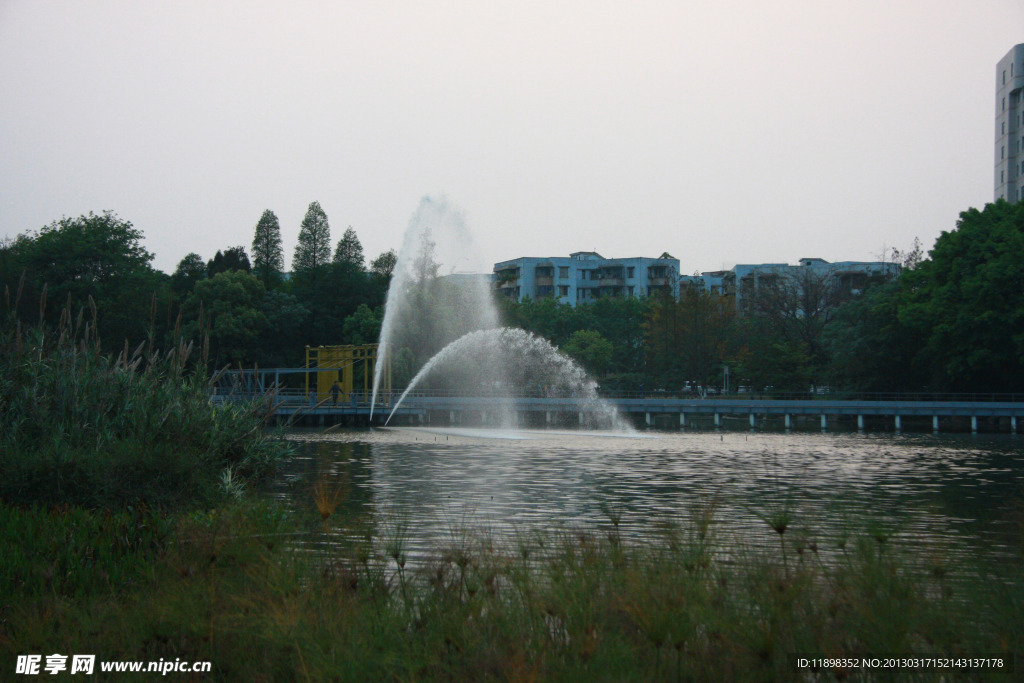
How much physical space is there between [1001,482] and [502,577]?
975 inches

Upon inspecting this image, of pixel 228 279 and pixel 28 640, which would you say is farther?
pixel 228 279

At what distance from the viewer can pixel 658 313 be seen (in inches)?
3300

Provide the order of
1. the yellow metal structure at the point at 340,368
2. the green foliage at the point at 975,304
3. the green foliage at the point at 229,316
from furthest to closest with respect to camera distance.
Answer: the green foliage at the point at 229,316 → the yellow metal structure at the point at 340,368 → the green foliage at the point at 975,304

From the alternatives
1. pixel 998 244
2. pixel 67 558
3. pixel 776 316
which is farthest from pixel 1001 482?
pixel 776 316

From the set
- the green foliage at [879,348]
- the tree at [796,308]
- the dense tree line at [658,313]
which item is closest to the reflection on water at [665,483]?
the dense tree line at [658,313]

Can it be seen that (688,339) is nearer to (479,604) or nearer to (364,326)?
(364,326)

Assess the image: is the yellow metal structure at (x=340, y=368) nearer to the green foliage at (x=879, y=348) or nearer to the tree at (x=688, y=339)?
the tree at (x=688, y=339)

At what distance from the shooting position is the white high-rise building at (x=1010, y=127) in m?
81.6

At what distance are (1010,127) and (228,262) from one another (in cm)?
7815

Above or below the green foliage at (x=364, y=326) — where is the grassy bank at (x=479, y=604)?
below

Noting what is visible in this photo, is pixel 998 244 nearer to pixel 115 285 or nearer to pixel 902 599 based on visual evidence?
pixel 902 599

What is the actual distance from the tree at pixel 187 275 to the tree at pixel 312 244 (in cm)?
1026

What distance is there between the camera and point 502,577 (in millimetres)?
7879

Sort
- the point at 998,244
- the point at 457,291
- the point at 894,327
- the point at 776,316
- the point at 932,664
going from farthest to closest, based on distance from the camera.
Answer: the point at 776,316, the point at 457,291, the point at 894,327, the point at 998,244, the point at 932,664
